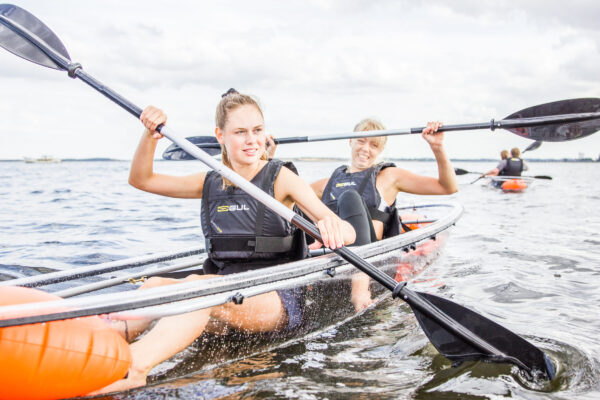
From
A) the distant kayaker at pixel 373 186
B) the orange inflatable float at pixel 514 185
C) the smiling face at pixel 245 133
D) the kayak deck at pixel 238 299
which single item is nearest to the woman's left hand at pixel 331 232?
the kayak deck at pixel 238 299

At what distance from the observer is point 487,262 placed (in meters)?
5.58

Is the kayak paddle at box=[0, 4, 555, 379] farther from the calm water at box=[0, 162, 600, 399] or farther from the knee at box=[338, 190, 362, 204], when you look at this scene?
the knee at box=[338, 190, 362, 204]

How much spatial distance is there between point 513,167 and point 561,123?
12905 millimetres

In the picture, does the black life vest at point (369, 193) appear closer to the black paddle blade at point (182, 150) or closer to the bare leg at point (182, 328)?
the black paddle blade at point (182, 150)

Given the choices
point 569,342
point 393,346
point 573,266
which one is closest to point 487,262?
point 573,266

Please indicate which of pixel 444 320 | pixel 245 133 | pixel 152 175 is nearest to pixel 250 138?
pixel 245 133

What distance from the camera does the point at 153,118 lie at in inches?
110

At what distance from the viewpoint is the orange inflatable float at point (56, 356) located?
5.80 ft

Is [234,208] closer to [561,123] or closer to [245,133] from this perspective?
[245,133]

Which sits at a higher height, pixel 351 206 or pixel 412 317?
pixel 351 206

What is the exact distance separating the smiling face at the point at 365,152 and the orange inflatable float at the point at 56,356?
115 inches

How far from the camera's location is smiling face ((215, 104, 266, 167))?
286 cm

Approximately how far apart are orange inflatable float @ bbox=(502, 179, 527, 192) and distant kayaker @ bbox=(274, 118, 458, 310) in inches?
459

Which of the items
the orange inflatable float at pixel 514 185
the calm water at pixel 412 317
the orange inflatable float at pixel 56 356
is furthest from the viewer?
the orange inflatable float at pixel 514 185
